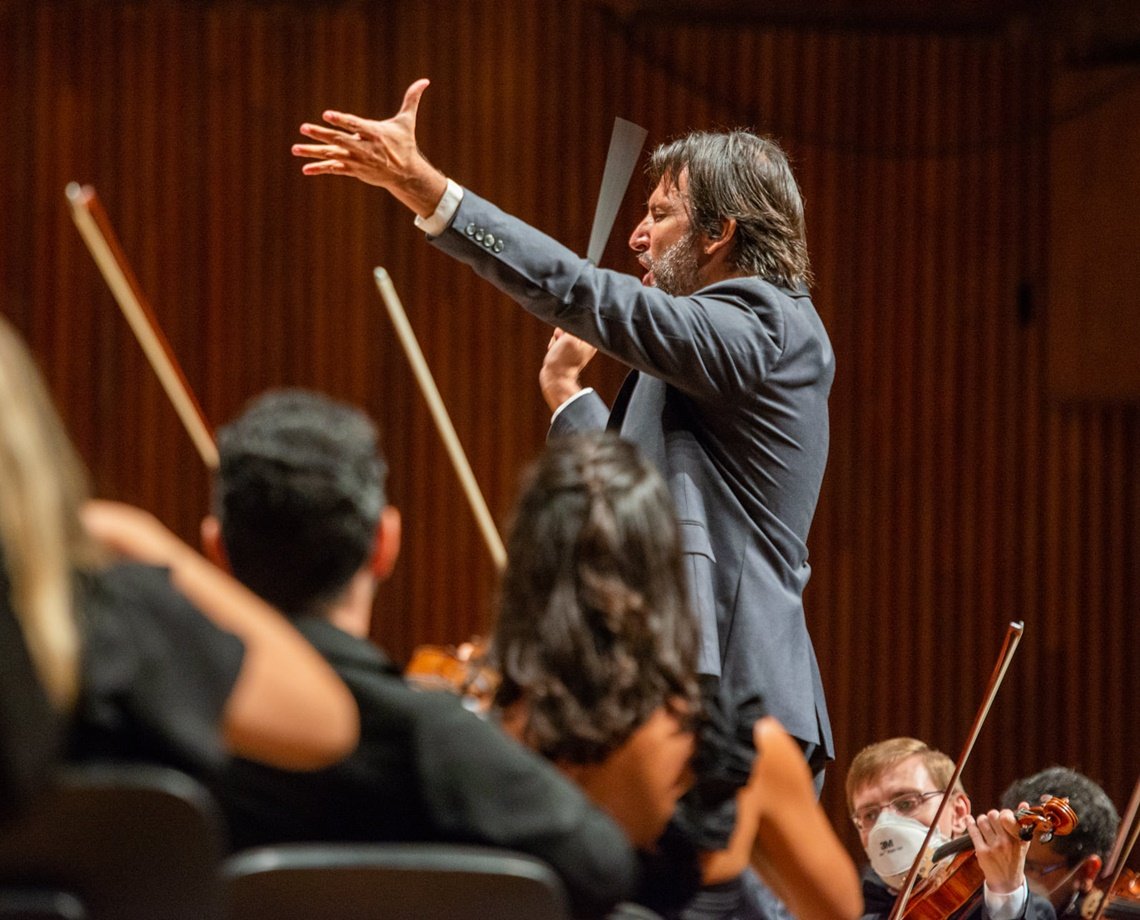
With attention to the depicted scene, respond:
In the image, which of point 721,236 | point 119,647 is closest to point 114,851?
point 119,647

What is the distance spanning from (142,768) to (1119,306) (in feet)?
14.6

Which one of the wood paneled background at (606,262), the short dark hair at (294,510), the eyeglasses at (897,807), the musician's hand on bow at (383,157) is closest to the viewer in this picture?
the short dark hair at (294,510)

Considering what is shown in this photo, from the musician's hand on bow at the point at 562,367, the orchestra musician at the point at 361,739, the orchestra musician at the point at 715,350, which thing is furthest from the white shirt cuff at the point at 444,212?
the orchestra musician at the point at 361,739

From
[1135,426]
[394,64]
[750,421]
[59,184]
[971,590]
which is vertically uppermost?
[394,64]

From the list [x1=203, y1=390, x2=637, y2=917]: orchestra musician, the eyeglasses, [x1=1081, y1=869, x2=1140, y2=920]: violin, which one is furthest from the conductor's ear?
[x1=1081, y1=869, x2=1140, y2=920]: violin

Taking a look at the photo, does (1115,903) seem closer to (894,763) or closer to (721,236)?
(894,763)

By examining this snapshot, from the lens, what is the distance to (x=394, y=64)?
5.07 meters

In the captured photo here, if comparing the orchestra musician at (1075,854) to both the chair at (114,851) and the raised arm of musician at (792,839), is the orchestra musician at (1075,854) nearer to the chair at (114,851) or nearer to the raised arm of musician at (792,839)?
the raised arm of musician at (792,839)

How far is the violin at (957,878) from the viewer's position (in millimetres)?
2811

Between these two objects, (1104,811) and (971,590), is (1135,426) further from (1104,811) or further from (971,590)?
(1104,811)

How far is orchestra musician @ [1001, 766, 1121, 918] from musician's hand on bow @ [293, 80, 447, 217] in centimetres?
175

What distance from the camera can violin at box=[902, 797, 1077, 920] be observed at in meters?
2.81

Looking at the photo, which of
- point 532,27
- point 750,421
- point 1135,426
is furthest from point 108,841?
point 1135,426

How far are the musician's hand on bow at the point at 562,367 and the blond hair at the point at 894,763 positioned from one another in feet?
3.16
